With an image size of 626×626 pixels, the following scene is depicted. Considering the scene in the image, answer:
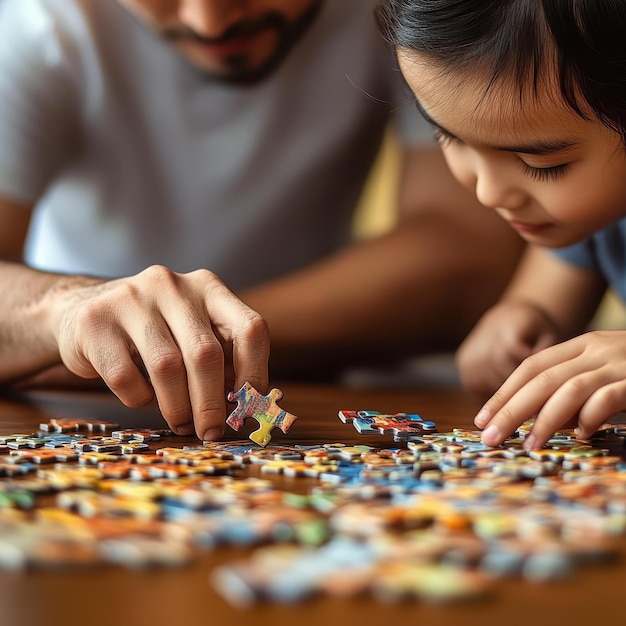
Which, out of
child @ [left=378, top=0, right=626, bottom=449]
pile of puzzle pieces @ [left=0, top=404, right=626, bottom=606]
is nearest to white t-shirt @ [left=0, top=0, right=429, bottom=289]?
child @ [left=378, top=0, right=626, bottom=449]

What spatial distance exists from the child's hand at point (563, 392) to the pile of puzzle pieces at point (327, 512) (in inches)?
1.1

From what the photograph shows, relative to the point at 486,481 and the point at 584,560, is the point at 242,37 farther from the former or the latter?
the point at 584,560

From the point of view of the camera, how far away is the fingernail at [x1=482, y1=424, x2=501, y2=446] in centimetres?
96

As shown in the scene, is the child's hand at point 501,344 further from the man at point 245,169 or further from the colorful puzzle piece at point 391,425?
the colorful puzzle piece at point 391,425

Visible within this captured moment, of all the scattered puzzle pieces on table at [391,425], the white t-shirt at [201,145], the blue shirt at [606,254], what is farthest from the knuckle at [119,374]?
the white t-shirt at [201,145]

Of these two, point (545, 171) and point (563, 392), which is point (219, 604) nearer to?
point (563, 392)

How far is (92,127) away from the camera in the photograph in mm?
2268

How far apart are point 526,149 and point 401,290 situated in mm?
898

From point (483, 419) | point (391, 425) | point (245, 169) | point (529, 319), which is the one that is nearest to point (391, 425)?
point (391, 425)

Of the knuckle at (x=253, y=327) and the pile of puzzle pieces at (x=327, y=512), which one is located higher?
the knuckle at (x=253, y=327)

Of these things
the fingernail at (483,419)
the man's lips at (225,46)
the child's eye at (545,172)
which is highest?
the man's lips at (225,46)

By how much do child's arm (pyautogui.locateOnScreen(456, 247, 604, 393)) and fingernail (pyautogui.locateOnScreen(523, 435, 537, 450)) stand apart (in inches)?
27.3

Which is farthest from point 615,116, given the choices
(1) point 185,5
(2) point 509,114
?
(1) point 185,5

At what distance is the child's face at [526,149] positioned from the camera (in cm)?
110
